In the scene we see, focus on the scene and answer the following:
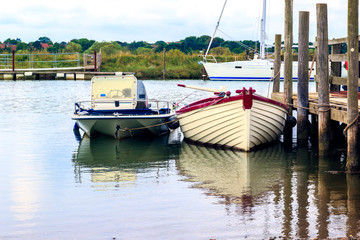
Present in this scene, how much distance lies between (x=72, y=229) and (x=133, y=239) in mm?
1213

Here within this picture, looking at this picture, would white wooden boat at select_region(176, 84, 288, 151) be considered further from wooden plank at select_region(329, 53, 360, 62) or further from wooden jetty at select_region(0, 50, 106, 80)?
wooden jetty at select_region(0, 50, 106, 80)

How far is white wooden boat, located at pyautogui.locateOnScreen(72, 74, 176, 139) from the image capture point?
18781 mm

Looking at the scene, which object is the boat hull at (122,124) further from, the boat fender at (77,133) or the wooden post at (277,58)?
the wooden post at (277,58)

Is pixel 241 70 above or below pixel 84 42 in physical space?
below

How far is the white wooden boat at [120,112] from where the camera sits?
18781mm

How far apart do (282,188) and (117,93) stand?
934cm

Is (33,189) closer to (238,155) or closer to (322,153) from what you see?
(238,155)

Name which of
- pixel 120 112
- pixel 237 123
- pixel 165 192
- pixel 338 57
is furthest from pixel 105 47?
pixel 165 192

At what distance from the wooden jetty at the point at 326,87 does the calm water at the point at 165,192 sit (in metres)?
0.70

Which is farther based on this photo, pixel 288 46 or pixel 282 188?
pixel 288 46

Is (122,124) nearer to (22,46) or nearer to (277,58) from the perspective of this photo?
(277,58)

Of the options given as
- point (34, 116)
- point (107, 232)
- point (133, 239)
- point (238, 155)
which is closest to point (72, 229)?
point (107, 232)

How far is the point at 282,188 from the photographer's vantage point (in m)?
12.5

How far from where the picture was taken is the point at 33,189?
12.6 meters
